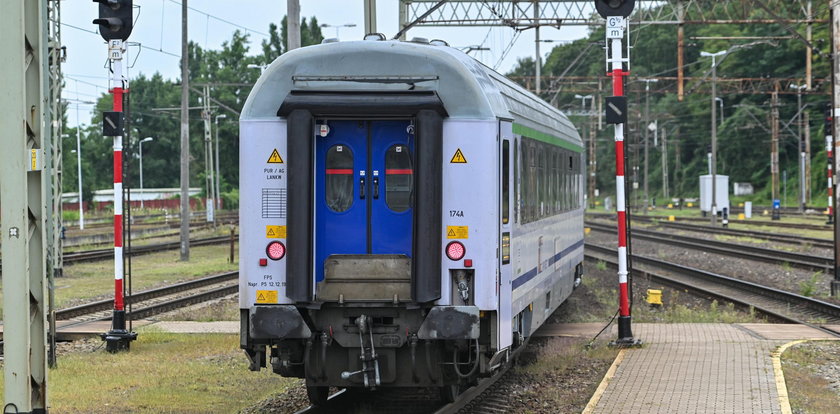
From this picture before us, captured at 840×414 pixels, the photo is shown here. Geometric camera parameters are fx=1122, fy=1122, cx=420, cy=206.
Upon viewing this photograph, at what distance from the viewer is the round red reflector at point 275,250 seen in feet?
31.2

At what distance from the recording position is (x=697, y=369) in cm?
1222

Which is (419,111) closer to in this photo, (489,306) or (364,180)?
(364,180)

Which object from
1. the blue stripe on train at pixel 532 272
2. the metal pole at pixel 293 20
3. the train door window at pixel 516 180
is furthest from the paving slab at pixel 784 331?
the metal pole at pixel 293 20

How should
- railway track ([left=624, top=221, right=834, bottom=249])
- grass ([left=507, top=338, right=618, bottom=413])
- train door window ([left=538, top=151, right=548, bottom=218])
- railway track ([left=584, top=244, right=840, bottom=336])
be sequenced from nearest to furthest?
1. grass ([left=507, top=338, right=618, bottom=413])
2. train door window ([left=538, top=151, right=548, bottom=218])
3. railway track ([left=584, top=244, right=840, bottom=336])
4. railway track ([left=624, top=221, right=834, bottom=249])

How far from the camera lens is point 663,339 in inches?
585

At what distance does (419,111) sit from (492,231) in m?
1.20

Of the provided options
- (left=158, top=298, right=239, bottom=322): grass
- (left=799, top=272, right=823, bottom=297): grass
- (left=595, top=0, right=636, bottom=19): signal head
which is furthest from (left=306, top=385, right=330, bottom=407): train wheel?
(left=799, top=272, right=823, bottom=297): grass

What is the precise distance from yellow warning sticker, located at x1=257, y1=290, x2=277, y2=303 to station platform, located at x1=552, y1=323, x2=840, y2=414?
2.92 meters

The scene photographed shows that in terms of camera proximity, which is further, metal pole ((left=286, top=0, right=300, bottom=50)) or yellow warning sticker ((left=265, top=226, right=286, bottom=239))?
metal pole ((left=286, top=0, right=300, bottom=50))

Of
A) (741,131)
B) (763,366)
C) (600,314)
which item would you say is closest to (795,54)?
(741,131)

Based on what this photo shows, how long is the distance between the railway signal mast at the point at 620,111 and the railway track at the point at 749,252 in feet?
43.6

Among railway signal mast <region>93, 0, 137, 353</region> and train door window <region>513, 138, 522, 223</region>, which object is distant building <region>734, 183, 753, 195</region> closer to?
railway signal mast <region>93, 0, 137, 353</region>

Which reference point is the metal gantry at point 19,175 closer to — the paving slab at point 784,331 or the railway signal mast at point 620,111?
the railway signal mast at point 620,111

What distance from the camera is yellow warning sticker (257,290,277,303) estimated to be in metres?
9.50
